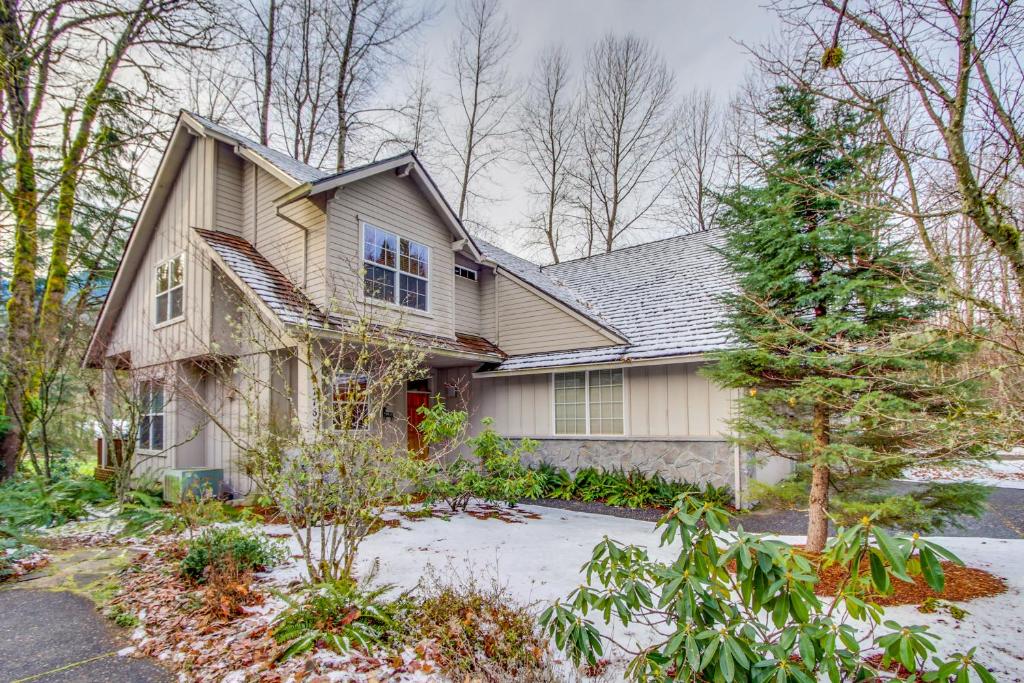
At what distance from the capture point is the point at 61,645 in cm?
377

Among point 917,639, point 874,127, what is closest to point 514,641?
point 917,639

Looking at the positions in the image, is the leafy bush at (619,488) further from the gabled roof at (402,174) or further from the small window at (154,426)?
the small window at (154,426)

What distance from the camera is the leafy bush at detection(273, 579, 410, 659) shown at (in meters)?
3.51

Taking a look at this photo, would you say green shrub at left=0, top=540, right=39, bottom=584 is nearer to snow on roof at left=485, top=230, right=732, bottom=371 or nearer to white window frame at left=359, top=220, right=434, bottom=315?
white window frame at left=359, top=220, right=434, bottom=315

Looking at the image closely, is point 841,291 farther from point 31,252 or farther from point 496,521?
point 31,252

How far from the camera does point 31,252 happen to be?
952cm

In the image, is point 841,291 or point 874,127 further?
point 841,291

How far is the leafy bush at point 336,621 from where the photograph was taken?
3508 millimetres

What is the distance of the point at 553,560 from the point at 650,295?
7478 mm

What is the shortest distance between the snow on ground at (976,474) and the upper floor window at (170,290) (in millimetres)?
11462

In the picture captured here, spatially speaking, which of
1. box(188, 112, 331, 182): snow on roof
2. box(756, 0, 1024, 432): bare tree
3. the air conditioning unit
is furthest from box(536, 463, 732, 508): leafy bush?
box(188, 112, 331, 182): snow on roof

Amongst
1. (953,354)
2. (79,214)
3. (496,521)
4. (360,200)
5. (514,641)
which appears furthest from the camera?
(79,214)

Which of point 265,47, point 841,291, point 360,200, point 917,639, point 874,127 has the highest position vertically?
point 265,47

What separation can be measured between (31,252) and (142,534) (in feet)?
22.4
